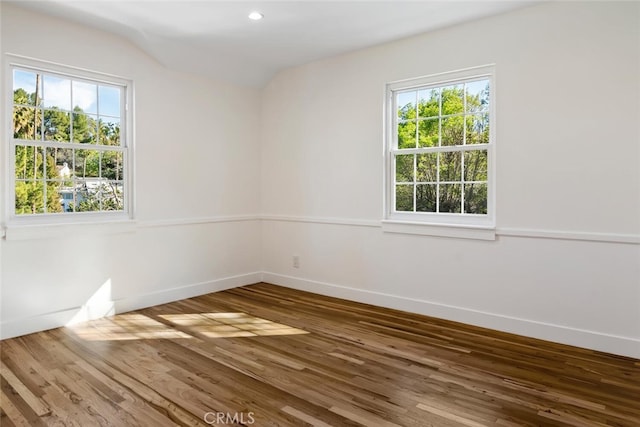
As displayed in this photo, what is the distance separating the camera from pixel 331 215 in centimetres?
488

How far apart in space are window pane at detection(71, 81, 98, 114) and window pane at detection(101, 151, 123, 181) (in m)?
0.42

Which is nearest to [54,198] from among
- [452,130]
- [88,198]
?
[88,198]

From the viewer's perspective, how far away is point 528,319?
11.6 ft

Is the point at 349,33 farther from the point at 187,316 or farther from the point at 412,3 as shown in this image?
the point at 187,316

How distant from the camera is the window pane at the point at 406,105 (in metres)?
4.29

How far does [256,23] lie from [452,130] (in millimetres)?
2079

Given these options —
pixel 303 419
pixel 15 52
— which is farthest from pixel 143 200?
pixel 303 419

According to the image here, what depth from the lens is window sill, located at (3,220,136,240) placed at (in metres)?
3.48

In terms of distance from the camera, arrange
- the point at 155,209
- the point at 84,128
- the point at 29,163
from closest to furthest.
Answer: the point at 29,163 < the point at 84,128 < the point at 155,209

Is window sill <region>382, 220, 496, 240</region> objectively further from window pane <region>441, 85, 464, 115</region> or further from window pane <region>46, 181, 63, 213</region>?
window pane <region>46, 181, 63, 213</region>

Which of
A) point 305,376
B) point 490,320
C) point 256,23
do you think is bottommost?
point 305,376

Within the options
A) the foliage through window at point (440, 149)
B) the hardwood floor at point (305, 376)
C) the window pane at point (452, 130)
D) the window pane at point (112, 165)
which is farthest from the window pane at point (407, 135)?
the window pane at point (112, 165)

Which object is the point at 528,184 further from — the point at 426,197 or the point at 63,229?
the point at 63,229

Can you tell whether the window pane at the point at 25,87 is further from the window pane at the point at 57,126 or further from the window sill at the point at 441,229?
the window sill at the point at 441,229
